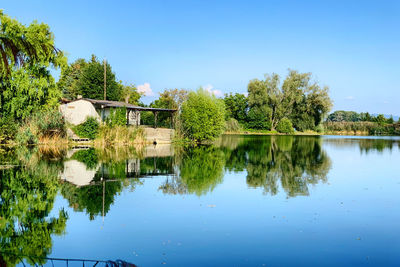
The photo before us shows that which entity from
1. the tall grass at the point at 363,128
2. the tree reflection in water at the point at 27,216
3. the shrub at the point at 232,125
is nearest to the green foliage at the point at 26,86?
the tree reflection in water at the point at 27,216

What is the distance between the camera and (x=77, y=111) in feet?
124

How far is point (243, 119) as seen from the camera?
78625mm

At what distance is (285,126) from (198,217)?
66155 millimetres

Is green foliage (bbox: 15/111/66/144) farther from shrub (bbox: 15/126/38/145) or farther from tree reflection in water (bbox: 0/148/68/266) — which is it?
tree reflection in water (bbox: 0/148/68/266)

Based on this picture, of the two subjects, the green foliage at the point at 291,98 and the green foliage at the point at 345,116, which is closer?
the green foliage at the point at 291,98

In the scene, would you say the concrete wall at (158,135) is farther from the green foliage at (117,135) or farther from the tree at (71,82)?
the tree at (71,82)

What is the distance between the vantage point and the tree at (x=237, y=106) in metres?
78.4

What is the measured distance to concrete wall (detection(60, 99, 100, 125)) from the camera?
37.6m

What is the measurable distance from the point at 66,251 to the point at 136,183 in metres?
7.83

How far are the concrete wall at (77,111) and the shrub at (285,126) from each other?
4453 centimetres

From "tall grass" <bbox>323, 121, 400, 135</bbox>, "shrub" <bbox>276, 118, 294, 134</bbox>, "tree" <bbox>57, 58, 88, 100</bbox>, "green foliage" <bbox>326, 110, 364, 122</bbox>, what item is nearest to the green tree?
"tree" <bbox>57, 58, 88, 100</bbox>

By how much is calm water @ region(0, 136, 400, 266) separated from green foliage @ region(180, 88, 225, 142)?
22.4m

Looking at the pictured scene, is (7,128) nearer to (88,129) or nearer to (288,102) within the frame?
(88,129)

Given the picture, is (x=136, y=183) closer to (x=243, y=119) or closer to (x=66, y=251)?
(x=66, y=251)
